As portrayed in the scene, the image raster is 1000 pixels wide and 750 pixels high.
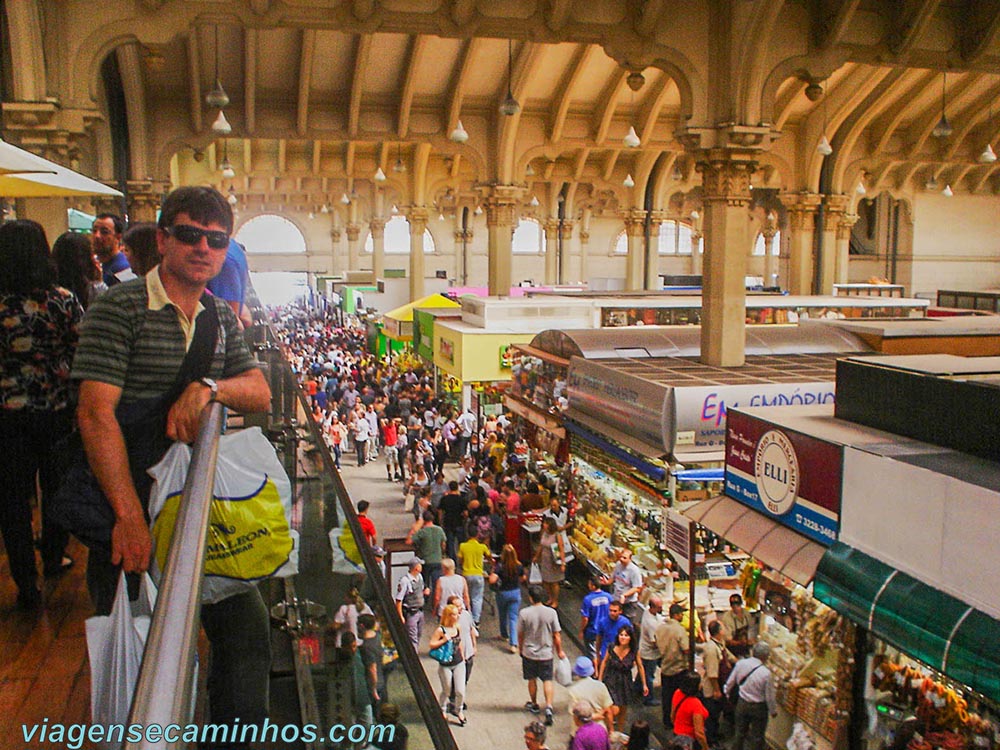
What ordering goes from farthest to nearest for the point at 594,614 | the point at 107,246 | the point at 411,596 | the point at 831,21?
the point at 831,21, the point at 594,614, the point at 411,596, the point at 107,246

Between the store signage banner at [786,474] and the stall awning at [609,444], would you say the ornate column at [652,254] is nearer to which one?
the stall awning at [609,444]

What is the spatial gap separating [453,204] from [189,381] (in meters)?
40.8

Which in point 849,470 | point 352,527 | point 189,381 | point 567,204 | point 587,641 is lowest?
point 587,641

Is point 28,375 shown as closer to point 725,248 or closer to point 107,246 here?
point 107,246

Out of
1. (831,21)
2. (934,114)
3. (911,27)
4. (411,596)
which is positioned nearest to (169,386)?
(411,596)

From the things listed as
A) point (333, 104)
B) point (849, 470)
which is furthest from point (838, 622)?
point (333, 104)

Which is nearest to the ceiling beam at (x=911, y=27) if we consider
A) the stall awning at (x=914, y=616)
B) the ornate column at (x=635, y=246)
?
the stall awning at (x=914, y=616)

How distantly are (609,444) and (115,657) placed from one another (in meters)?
10.0

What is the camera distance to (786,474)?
24.0 feet

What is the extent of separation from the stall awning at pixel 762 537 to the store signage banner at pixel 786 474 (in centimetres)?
7

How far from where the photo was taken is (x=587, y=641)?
9.29 meters

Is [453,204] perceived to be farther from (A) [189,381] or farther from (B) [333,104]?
(A) [189,381]

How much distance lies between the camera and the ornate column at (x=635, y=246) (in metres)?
29.2

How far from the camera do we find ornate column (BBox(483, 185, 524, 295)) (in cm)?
2050
